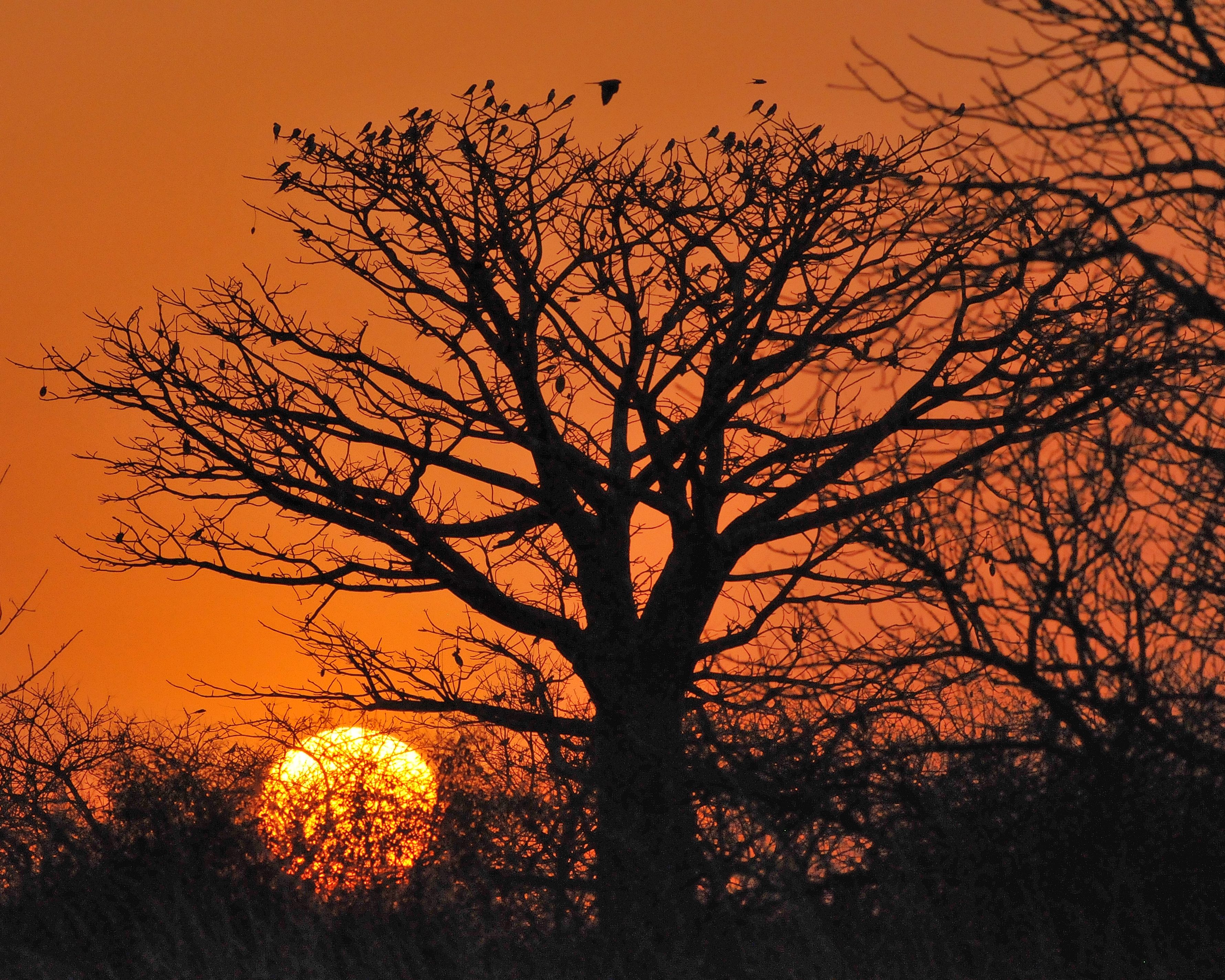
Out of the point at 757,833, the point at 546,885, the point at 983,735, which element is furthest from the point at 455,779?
the point at 983,735

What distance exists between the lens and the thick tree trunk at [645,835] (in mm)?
6227

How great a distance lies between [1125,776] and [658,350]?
5.63 metres

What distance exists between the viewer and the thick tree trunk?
6227 mm

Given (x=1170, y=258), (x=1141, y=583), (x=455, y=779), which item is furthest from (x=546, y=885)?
(x=1170, y=258)

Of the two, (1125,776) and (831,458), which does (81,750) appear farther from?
(1125,776)

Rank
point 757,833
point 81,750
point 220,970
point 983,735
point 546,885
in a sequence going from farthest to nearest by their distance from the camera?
1. point 81,750
2. point 546,885
3. point 220,970
4. point 757,833
5. point 983,735

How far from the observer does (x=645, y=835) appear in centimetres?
763

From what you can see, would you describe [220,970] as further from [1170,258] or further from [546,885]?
[1170,258]

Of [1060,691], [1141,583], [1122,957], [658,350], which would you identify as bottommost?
[1122,957]

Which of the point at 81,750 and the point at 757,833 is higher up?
the point at 81,750

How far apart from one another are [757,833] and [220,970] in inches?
122

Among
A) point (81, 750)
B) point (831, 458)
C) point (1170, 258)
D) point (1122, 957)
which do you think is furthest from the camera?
point (81, 750)

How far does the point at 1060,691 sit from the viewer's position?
4941 mm

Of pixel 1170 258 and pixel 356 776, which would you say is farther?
pixel 356 776
